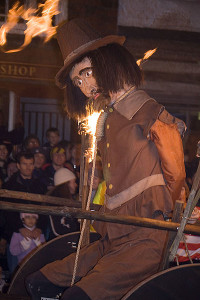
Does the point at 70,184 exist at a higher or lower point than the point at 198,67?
lower

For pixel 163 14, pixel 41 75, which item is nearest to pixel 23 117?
pixel 41 75

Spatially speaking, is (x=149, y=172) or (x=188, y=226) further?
(x=149, y=172)

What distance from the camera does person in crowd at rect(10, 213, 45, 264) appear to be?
5.50 meters

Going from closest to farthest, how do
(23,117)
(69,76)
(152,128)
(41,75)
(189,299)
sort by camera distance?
(189,299) → (152,128) → (69,76) → (41,75) → (23,117)

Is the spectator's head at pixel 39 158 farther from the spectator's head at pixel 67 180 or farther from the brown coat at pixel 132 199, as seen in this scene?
the brown coat at pixel 132 199

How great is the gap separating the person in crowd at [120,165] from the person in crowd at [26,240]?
8.28ft

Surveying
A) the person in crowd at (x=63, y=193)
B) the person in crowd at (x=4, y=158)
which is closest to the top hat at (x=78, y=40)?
the person in crowd at (x=63, y=193)

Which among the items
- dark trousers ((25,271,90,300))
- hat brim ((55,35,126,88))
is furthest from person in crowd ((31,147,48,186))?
hat brim ((55,35,126,88))

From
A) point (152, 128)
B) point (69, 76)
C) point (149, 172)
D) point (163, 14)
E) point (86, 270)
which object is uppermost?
point (163, 14)

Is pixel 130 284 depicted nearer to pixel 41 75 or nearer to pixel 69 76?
pixel 69 76

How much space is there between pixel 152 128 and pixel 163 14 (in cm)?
794

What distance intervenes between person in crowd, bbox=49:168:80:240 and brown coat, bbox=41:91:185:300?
2.63 meters

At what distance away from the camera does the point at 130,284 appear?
253cm

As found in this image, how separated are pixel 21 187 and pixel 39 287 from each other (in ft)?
9.69
